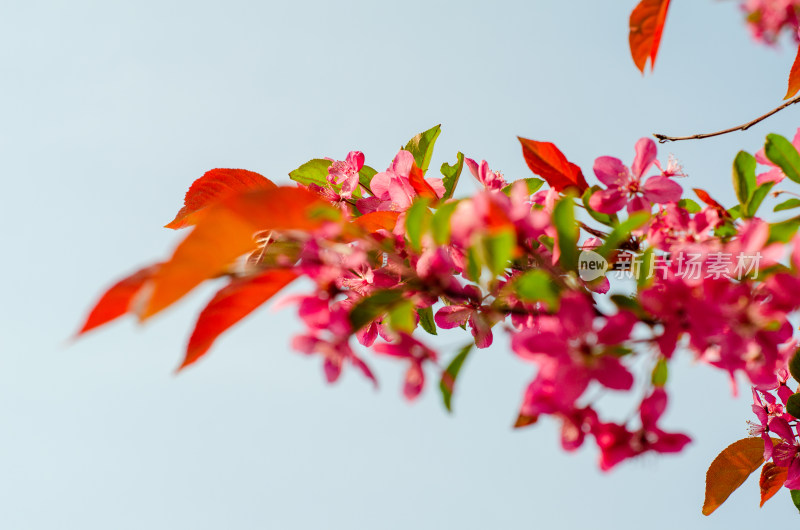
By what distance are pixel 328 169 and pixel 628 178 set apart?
0.59 meters

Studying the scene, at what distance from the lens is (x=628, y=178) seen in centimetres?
94

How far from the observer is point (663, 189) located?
3.11 ft

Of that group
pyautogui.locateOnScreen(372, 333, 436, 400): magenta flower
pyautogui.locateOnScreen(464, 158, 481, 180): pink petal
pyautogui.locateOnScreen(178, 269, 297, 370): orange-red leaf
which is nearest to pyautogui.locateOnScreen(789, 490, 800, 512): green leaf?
pyautogui.locateOnScreen(464, 158, 481, 180): pink petal

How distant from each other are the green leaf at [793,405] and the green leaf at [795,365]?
0.10 ft

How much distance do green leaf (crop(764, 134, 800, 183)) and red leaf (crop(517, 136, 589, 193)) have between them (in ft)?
0.83

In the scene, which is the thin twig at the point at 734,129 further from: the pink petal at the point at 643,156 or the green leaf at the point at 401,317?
the green leaf at the point at 401,317

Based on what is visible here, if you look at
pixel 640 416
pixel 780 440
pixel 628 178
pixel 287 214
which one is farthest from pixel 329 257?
pixel 780 440

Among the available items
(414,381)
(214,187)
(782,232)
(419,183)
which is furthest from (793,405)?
(214,187)

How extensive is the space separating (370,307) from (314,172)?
29.2 inches

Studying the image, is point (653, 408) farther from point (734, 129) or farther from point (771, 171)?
point (734, 129)

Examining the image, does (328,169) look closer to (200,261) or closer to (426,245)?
(426,245)

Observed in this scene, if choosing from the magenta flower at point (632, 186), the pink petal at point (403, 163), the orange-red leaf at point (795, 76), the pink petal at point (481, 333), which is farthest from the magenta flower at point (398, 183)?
the orange-red leaf at point (795, 76)

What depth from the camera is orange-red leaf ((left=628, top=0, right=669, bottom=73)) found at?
1.07 m

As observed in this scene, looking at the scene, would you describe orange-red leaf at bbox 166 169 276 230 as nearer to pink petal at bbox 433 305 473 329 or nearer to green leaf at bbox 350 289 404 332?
pink petal at bbox 433 305 473 329
